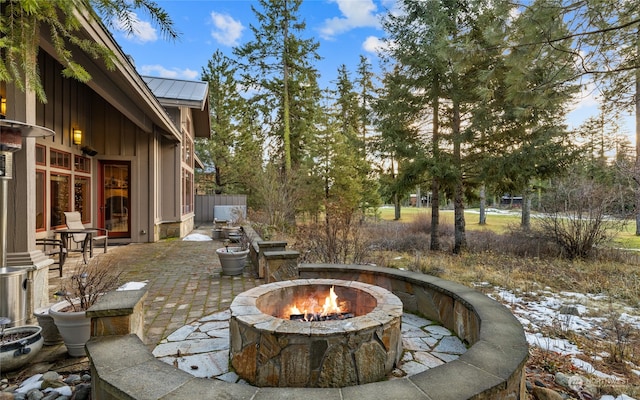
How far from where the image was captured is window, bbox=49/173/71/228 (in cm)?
661

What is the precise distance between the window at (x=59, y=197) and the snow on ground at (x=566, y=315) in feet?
28.3

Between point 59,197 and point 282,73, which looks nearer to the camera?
point 59,197

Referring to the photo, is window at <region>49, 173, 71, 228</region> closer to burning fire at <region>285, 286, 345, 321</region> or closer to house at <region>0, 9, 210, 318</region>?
house at <region>0, 9, 210, 318</region>

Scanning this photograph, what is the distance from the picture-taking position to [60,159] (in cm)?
691

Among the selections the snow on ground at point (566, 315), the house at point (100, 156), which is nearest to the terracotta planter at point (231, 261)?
the house at point (100, 156)

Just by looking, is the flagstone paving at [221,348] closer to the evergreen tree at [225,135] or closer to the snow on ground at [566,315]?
the snow on ground at [566,315]

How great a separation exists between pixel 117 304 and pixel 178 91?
10.2m

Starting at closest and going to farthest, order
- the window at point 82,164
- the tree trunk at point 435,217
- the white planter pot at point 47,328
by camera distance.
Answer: the white planter pot at point 47,328 → the window at point 82,164 → the tree trunk at point 435,217

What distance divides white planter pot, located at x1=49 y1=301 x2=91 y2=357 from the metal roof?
343 inches

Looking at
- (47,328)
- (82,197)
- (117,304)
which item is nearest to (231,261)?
(47,328)

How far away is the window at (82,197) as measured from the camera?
769cm

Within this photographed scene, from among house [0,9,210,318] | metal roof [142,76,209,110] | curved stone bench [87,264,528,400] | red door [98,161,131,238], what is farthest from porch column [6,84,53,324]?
metal roof [142,76,209,110]

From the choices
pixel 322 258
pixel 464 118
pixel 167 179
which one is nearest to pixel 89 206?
pixel 167 179

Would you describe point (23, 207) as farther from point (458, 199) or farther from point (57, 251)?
point (458, 199)
